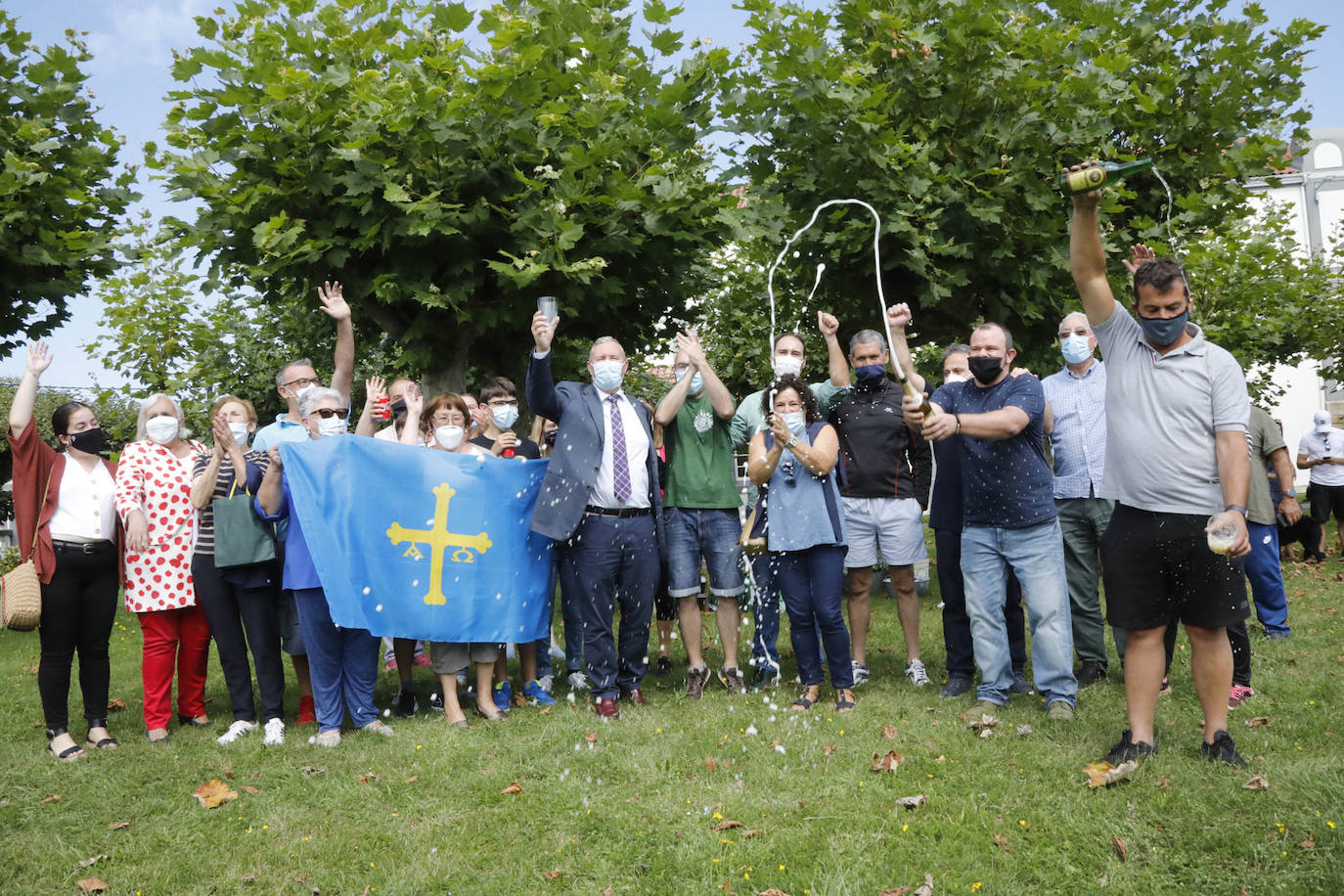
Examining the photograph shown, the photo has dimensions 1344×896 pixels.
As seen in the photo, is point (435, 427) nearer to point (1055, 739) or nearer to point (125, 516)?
point (125, 516)

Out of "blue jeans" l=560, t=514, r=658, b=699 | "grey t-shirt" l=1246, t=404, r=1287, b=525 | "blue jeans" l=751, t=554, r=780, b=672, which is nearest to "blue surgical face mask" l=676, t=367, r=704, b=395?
"blue jeans" l=560, t=514, r=658, b=699

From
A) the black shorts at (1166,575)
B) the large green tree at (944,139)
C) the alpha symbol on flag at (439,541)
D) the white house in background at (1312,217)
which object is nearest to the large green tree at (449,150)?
the large green tree at (944,139)

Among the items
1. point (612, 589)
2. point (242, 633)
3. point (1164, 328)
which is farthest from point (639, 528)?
point (1164, 328)

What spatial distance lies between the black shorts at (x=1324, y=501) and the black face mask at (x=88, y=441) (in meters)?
13.4

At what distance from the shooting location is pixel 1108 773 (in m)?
4.59

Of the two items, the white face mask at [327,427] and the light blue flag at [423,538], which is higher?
the white face mask at [327,427]

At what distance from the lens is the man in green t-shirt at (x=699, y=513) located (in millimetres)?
6832

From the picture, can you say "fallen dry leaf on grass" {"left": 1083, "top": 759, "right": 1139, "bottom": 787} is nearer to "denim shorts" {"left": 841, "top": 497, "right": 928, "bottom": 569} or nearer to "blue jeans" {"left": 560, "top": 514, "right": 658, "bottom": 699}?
"denim shorts" {"left": 841, "top": 497, "right": 928, "bottom": 569}

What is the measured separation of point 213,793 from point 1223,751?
495 cm

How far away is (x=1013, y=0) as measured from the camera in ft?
34.6

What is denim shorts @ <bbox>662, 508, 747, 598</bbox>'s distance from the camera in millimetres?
6863

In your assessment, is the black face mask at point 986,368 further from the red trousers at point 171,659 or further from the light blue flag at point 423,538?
the red trousers at point 171,659

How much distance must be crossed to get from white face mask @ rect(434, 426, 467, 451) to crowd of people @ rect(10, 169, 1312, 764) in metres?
0.02

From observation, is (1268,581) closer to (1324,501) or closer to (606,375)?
(606,375)
